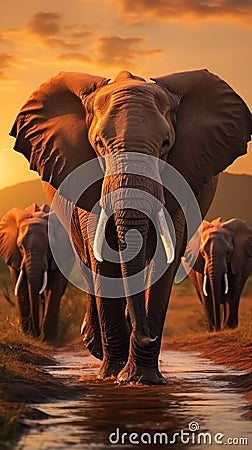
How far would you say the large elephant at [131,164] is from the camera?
9.91m

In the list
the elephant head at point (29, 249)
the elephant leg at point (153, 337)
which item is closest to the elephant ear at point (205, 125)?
the elephant leg at point (153, 337)

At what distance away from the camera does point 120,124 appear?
10.0 metres

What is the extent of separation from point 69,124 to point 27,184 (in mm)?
87320

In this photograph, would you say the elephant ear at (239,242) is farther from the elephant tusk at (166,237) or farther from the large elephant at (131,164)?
the elephant tusk at (166,237)

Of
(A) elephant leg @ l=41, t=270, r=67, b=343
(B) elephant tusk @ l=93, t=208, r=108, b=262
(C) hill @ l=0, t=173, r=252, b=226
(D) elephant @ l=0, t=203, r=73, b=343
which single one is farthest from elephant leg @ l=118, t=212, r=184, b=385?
(C) hill @ l=0, t=173, r=252, b=226

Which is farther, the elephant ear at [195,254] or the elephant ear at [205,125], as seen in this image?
the elephant ear at [195,254]

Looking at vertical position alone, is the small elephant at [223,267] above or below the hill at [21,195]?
above

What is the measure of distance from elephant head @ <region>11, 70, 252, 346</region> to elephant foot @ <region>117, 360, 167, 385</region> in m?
0.49

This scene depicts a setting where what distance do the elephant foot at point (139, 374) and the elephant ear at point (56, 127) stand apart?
6.00ft

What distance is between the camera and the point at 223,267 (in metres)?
21.3

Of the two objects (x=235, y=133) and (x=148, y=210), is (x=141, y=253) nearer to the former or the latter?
(x=148, y=210)

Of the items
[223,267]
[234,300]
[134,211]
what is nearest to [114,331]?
[134,211]

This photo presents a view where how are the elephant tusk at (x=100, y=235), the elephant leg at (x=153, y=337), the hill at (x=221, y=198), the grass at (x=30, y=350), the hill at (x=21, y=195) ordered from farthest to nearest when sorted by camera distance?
1. the hill at (x=221, y=198)
2. the hill at (x=21, y=195)
3. the elephant leg at (x=153, y=337)
4. the elephant tusk at (x=100, y=235)
5. the grass at (x=30, y=350)

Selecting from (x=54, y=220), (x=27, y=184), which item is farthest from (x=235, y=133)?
(x=27, y=184)
